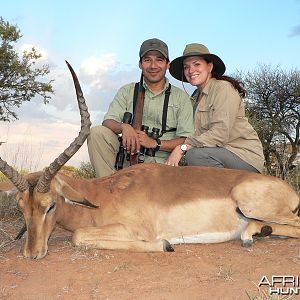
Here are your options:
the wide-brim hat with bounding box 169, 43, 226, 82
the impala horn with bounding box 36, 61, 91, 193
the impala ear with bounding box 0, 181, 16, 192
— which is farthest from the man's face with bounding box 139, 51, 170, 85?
the impala horn with bounding box 36, 61, 91, 193

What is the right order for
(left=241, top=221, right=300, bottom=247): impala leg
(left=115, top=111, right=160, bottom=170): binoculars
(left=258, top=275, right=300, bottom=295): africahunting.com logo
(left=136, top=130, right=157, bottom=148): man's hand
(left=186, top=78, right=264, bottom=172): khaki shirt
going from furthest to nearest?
(left=115, top=111, right=160, bottom=170): binoculars, (left=136, top=130, right=157, bottom=148): man's hand, (left=186, top=78, right=264, bottom=172): khaki shirt, (left=241, top=221, right=300, bottom=247): impala leg, (left=258, top=275, right=300, bottom=295): africahunting.com logo

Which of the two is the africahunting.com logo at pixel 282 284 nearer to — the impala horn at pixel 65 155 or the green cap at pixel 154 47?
the impala horn at pixel 65 155

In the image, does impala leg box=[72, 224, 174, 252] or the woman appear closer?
impala leg box=[72, 224, 174, 252]

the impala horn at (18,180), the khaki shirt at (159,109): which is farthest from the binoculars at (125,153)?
the impala horn at (18,180)

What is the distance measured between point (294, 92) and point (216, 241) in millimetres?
18167

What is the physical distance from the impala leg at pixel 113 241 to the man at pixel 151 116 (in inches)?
77.7

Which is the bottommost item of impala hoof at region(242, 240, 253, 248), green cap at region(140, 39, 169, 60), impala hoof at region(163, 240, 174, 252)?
impala hoof at region(163, 240, 174, 252)

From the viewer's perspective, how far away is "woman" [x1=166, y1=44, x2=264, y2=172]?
21.9ft

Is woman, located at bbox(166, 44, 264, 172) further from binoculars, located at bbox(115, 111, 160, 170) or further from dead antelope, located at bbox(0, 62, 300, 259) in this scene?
dead antelope, located at bbox(0, 62, 300, 259)

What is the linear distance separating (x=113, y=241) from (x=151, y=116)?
9.26ft

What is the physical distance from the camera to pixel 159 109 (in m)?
7.52

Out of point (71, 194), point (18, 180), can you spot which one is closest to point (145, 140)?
point (71, 194)

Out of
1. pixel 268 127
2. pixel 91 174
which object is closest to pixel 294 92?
pixel 268 127

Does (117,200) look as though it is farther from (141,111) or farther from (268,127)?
(268,127)
